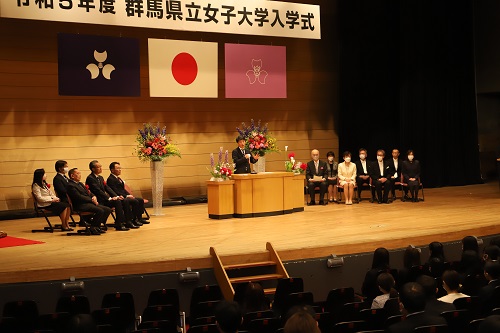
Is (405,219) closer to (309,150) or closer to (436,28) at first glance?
(309,150)

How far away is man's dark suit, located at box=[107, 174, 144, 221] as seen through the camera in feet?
34.6

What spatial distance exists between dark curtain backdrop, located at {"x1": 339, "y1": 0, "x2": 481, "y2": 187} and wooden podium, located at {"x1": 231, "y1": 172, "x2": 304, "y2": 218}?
11.7 feet

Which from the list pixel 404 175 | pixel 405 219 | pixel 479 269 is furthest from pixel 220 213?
pixel 479 269

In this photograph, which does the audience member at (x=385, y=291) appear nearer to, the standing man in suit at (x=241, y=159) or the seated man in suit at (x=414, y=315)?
the seated man in suit at (x=414, y=315)

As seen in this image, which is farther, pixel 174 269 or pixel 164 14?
pixel 164 14

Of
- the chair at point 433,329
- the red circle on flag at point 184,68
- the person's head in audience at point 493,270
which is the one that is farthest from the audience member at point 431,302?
the red circle on flag at point 184,68

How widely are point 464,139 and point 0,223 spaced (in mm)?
9946

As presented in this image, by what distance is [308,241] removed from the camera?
9.09 m

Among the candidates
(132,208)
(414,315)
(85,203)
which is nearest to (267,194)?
(132,208)

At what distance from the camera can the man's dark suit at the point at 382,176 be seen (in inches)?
513

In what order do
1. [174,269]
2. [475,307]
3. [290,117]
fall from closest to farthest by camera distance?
[475,307] → [174,269] → [290,117]

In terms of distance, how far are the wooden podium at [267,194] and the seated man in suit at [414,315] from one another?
654 cm

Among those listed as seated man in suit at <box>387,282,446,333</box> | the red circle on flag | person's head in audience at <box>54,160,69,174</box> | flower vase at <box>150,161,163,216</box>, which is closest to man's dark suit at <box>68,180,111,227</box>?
person's head in audience at <box>54,160,69,174</box>

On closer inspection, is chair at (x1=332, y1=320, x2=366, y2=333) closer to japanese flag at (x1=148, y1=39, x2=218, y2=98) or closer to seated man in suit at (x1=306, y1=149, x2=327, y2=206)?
japanese flag at (x1=148, y1=39, x2=218, y2=98)
